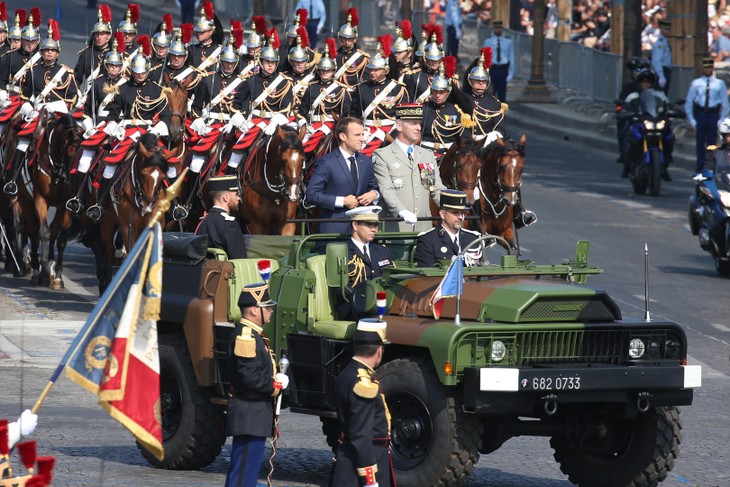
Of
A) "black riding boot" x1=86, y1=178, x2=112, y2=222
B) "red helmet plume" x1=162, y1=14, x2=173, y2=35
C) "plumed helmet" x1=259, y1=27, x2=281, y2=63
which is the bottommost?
"black riding boot" x1=86, y1=178, x2=112, y2=222

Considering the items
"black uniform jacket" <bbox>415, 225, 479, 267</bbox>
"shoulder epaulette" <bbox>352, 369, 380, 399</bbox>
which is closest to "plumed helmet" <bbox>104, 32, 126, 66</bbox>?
"black uniform jacket" <bbox>415, 225, 479, 267</bbox>

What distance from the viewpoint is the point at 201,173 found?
2298 centimetres

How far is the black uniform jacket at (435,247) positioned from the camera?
43.1 ft

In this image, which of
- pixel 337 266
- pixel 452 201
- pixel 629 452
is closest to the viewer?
pixel 629 452

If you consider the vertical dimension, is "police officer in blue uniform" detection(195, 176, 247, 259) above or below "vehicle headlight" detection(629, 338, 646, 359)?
above

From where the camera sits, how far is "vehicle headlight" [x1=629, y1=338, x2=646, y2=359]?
12.4 m

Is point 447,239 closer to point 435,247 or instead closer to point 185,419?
point 435,247

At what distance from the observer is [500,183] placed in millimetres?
21969

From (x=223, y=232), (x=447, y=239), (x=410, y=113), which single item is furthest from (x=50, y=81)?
(x=447, y=239)

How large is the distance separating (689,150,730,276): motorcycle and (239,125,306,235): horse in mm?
5545

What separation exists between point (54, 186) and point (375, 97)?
14.2ft

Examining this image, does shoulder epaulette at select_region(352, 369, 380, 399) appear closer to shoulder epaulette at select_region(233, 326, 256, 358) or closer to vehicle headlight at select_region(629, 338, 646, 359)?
shoulder epaulette at select_region(233, 326, 256, 358)

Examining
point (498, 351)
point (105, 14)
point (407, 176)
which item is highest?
point (105, 14)

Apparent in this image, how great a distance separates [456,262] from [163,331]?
2668 mm
